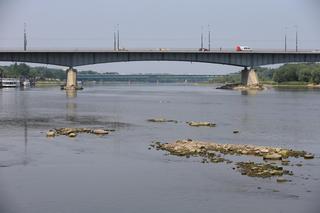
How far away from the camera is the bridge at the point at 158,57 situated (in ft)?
414

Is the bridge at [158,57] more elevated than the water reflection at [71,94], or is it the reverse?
the bridge at [158,57]

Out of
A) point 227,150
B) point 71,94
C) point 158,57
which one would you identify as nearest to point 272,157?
point 227,150

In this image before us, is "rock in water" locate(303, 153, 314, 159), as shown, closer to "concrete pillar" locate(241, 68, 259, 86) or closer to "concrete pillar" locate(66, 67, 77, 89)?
"concrete pillar" locate(66, 67, 77, 89)

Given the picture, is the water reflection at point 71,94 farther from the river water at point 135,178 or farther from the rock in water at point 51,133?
the rock in water at point 51,133

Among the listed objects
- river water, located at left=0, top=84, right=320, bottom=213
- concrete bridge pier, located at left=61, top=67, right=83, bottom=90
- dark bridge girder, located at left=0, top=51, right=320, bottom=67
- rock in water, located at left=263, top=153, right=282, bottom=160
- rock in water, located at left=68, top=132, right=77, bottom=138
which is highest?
dark bridge girder, located at left=0, top=51, right=320, bottom=67

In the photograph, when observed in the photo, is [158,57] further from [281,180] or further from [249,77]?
[281,180]

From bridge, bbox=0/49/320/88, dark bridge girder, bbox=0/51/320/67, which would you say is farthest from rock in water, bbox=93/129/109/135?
dark bridge girder, bbox=0/51/320/67

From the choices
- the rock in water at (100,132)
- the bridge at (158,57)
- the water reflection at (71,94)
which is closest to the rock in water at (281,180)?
the rock in water at (100,132)

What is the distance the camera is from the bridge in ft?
414

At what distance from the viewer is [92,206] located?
20.1 meters

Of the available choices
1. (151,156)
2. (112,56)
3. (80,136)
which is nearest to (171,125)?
(80,136)

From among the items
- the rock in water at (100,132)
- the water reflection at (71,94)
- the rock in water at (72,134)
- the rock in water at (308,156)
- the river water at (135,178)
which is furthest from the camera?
the water reflection at (71,94)

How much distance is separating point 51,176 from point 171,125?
25.3 meters

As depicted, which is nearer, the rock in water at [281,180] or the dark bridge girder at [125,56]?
the rock in water at [281,180]
